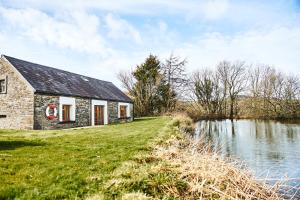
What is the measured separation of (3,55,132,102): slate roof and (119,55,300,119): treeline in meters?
12.9

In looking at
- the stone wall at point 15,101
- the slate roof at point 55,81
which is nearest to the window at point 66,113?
the slate roof at point 55,81

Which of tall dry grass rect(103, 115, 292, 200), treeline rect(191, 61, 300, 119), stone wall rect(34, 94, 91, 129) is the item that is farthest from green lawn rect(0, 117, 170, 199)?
treeline rect(191, 61, 300, 119)

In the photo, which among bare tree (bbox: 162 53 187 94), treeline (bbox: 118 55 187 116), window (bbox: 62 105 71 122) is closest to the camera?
window (bbox: 62 105 71 122)

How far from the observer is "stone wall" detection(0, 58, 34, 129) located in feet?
49.3

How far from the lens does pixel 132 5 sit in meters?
8.73

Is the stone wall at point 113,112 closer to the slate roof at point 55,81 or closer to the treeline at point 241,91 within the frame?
the slate roof at point 55,81

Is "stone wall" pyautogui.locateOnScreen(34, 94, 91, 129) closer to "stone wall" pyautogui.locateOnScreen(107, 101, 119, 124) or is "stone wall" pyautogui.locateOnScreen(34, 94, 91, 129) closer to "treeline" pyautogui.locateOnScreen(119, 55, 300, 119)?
"stone wall" pyautogui.locateOnScreen(107, 101, 119, 124)

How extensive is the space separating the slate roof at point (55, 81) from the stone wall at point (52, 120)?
371 mm

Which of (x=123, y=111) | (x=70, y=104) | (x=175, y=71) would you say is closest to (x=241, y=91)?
(x=175, y=71)

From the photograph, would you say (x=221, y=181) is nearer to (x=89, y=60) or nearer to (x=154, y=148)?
(x=154, y=148)

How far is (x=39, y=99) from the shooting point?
15.2m

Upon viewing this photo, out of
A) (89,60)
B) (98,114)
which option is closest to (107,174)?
(98,114)

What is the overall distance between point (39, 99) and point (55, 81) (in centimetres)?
294

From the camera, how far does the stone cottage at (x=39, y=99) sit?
1509 cm
